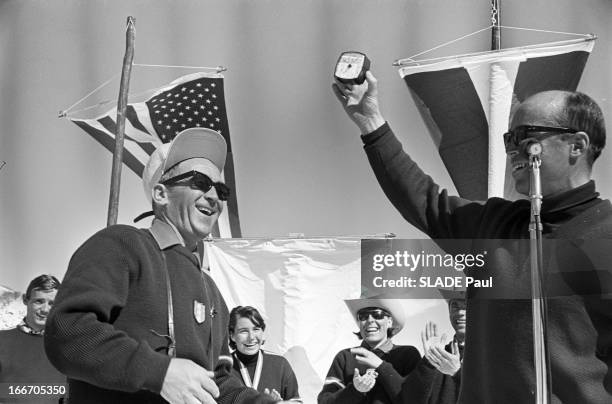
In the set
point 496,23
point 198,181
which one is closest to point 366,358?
point 496,23

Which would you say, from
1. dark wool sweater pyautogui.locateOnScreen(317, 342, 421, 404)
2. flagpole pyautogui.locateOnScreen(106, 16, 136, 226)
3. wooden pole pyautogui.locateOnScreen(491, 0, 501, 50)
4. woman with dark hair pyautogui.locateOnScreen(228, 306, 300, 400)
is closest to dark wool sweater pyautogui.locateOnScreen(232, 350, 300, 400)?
woman with dark hair pyautogui.locateOnScreen(228, 306, 300, 400)

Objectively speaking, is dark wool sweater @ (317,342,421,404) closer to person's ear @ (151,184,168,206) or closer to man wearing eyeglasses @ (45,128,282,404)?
man wearing eyeglasses @ (45,128,282,404)

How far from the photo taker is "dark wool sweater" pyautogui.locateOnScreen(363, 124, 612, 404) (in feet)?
8.45

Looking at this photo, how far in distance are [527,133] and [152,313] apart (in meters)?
1.45

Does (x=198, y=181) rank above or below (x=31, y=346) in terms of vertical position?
above

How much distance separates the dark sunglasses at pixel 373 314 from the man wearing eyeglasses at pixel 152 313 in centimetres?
123

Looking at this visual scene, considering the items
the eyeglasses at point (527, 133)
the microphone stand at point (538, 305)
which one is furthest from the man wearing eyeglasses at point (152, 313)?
the eyeglasses at point (527, 133)

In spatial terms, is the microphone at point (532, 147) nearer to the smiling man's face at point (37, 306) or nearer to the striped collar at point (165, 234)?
the striped collar at point (165, 234)

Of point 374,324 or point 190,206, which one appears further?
point 374,324

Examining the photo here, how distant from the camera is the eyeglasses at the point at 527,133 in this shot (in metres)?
2.83

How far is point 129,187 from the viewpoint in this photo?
3.57m

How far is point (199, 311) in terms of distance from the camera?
80.0 inches

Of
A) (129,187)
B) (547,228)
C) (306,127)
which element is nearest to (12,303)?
(129,187)

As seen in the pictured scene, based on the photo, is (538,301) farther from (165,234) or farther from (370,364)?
(370,364)
